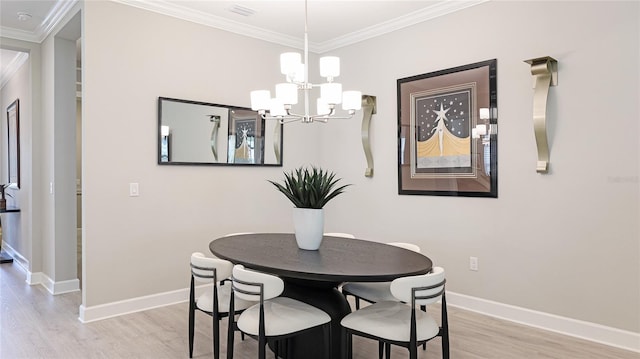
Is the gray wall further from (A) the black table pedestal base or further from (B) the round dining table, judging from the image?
(A) the black table pedestal base

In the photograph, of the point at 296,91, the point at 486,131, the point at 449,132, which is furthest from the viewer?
the point at 449,132

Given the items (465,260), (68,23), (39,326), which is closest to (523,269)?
(465,260)

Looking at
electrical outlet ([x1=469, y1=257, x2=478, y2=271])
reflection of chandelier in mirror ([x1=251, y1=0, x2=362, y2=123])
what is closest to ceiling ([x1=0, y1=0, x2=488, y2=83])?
reflection of chandelier in mirror ([x1=251, y1=0, x2=362, y2=123])

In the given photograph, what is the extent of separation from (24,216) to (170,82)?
2.81 metres

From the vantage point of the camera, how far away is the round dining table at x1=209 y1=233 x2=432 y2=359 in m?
2.25

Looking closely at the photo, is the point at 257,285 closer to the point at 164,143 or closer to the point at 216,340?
the point at 216,340

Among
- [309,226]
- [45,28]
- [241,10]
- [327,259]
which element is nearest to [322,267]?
[327,259]

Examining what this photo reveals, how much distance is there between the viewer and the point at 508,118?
3.54 m

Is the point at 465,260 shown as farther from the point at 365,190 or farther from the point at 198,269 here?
the point at 198,269

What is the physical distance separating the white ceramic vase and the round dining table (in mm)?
58

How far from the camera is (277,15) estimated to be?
13.8 feet

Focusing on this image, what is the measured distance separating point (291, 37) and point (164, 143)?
73.6 inches

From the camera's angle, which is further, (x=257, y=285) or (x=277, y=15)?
(x=277, y=15)

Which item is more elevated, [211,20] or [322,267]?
[211,20]
